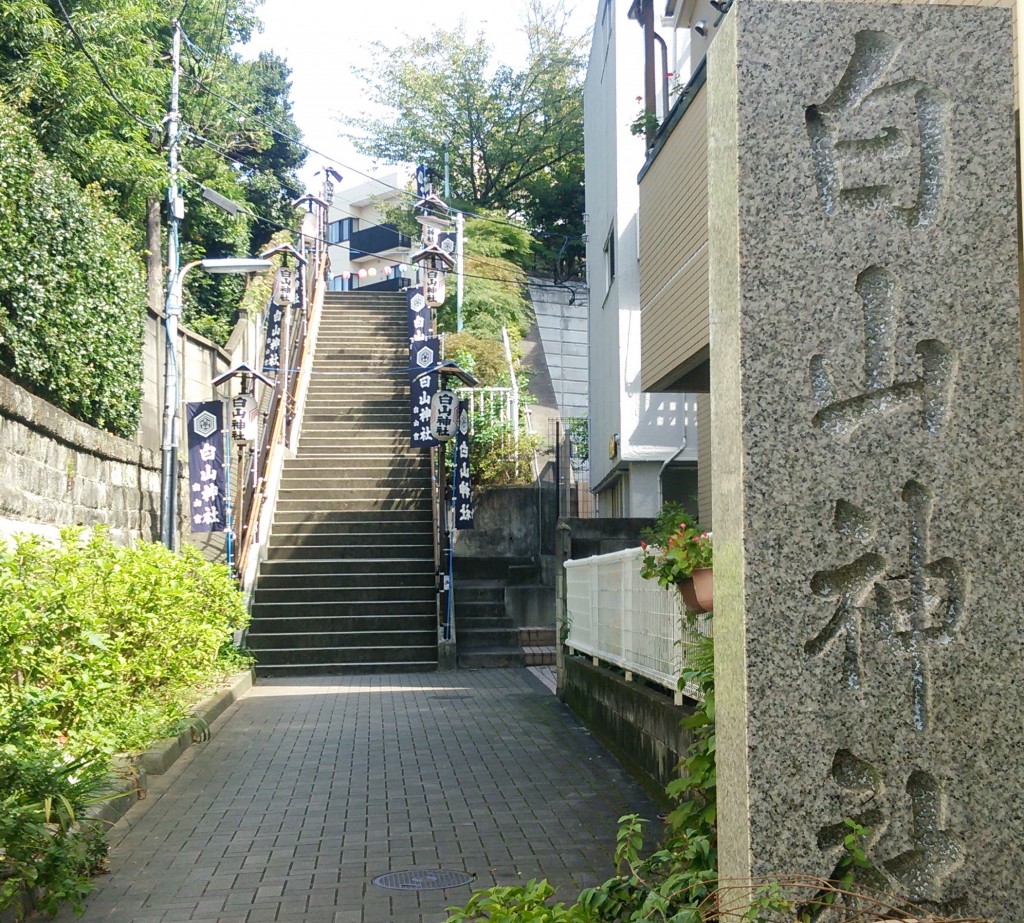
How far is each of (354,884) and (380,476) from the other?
17007 mm

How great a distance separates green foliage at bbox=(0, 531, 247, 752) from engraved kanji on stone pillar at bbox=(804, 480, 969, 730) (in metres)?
4.54

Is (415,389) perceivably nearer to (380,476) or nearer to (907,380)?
(380,476)

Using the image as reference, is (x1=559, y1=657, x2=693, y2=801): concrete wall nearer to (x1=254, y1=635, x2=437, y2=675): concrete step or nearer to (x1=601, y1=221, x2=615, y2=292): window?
(x1=254, y1=635, x2=437, y2=675): concrete step

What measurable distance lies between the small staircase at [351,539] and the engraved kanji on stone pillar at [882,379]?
1449 centimetres

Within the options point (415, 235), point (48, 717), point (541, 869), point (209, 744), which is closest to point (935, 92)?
point (541, 869)

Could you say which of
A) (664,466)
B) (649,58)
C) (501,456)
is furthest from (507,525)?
(649,58)

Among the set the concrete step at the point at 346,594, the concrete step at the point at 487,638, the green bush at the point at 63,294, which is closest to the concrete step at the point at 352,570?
the concrete step at the point at 346,594

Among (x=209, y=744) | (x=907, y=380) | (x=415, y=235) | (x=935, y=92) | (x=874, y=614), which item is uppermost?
(x=415, y=235)

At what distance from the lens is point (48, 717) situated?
7719mm

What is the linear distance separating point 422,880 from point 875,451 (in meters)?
3.70

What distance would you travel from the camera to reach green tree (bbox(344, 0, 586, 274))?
38.2m

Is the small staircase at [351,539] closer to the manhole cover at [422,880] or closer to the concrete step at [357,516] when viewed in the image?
the concrete step at [357,516]

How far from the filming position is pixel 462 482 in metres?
20.0

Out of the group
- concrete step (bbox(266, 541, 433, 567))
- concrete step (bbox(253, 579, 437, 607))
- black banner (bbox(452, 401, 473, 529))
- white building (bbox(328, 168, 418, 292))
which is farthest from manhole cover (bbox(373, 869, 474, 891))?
white building (bbox(328, 168, 418, 292))
